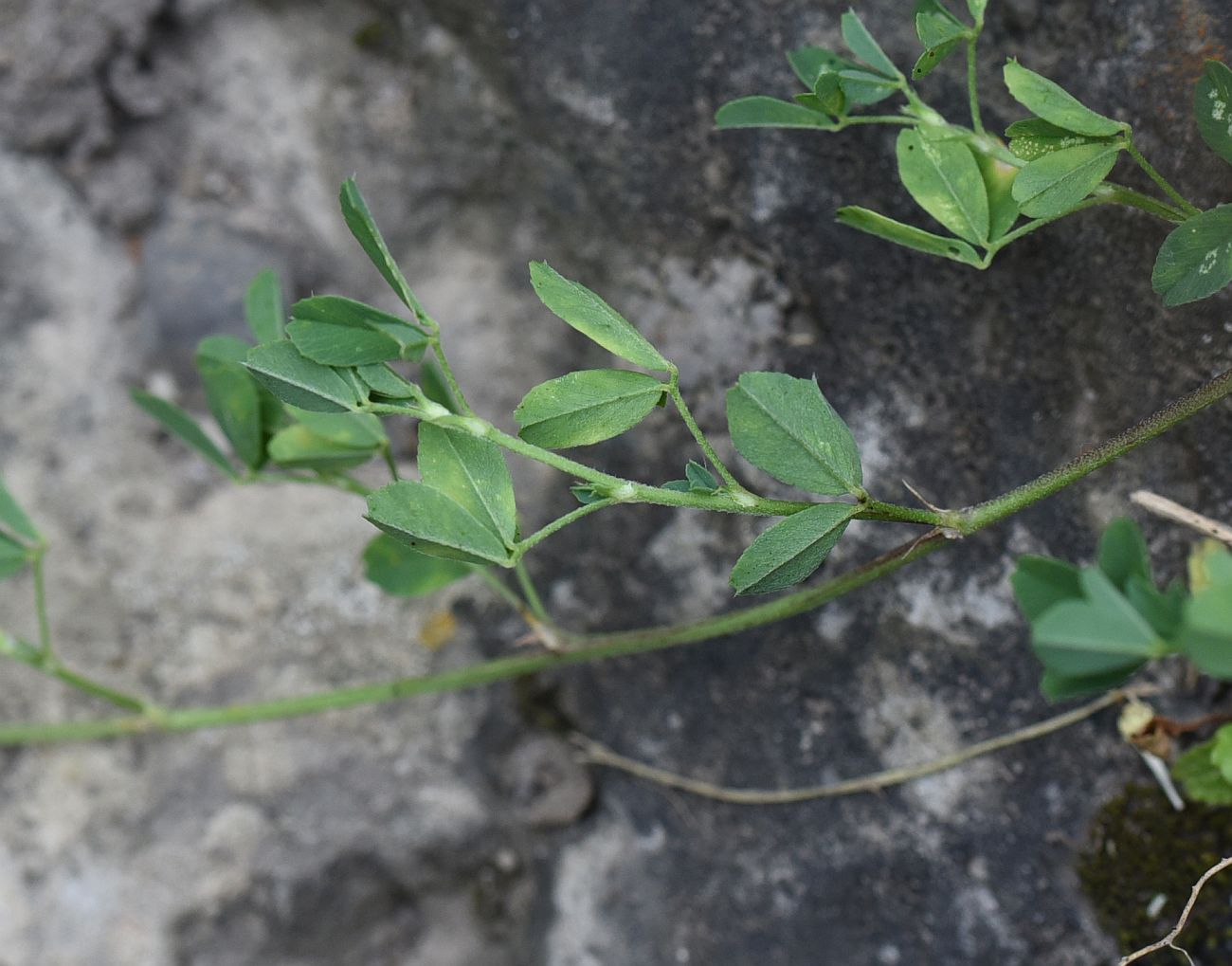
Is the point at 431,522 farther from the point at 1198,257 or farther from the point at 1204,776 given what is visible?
the point at 1204,776

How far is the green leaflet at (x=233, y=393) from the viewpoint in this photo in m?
1.16

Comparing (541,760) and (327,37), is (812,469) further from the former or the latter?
(327,37)

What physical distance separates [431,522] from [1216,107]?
0.66 metres

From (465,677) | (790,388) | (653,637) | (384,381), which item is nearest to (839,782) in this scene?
(653,637)

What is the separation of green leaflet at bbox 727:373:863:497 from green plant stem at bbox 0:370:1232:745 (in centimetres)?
11

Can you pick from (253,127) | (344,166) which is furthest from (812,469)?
(253,127)

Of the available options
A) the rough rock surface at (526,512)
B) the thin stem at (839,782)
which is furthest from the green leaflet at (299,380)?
the thin stem at (839,782)

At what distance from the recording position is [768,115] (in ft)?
3.26

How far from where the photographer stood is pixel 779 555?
806 mm

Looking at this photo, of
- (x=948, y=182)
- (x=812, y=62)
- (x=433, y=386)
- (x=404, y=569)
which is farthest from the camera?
(x=404, y=569)

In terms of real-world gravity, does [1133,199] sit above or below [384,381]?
above

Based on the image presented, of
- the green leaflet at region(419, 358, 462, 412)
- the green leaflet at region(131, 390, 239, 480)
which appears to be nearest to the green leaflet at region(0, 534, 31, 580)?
the green leaflet at region(131, 390, 239, 480)

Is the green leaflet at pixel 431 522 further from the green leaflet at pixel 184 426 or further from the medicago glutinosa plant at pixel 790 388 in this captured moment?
the green leaflet at pixel 184 426

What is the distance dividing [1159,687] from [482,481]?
0.76 m
